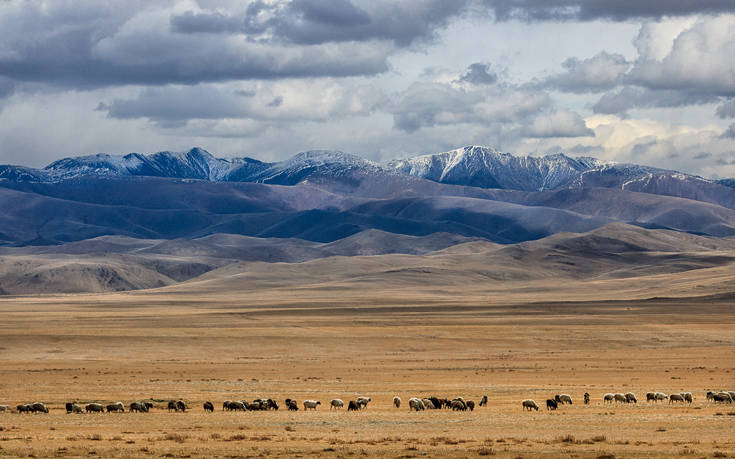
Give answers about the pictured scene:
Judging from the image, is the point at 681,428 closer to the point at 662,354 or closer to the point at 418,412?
the point at 418,412

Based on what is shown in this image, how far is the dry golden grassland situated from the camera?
34.8 m

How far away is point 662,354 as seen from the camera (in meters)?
95.6

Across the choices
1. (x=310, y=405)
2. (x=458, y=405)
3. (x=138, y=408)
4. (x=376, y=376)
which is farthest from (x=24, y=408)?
(x=376, y=376)

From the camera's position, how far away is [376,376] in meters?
74.0

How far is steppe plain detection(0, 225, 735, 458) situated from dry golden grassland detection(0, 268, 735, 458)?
153 mm

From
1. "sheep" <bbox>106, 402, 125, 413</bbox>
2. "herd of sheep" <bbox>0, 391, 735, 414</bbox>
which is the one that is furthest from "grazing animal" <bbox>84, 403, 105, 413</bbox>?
"sheep" <bbox>106, 402, 125, 413</bbox>

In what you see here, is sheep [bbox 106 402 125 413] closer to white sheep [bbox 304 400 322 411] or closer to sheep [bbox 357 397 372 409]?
white sheep [bbox 304 400 322 411]

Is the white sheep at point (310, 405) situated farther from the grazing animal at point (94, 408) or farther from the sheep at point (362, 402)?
the grazing animal at point (94, 408)

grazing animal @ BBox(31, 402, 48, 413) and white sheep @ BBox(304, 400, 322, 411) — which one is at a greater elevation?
grazing animal @ BBox(31, 402, 48, 413)

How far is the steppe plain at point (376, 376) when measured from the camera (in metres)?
34.8

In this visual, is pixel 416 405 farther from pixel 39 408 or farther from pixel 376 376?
pixel 376 376

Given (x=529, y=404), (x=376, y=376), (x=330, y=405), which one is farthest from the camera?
(x=376, y=376)

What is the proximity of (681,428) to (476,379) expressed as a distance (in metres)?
33.4

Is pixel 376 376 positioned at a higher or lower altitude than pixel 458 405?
lower
